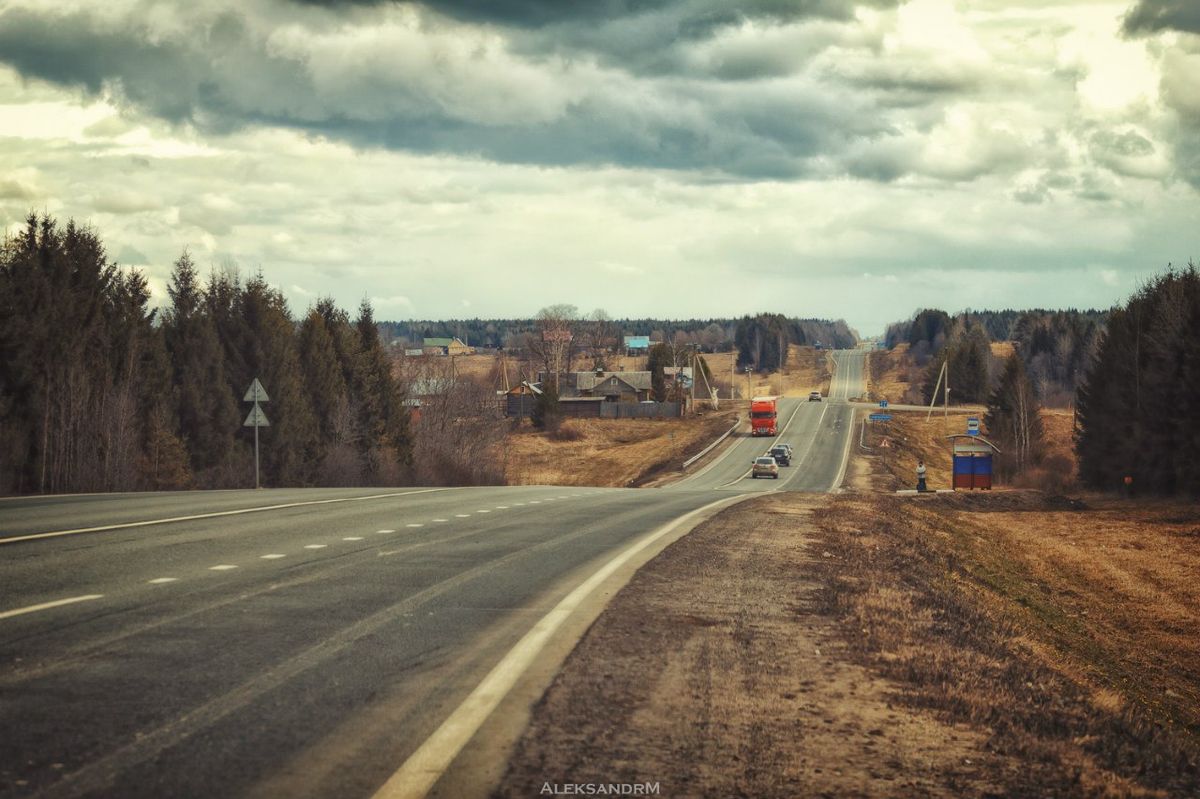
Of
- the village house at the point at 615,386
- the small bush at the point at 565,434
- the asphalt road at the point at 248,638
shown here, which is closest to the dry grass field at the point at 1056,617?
the asphalt road at the point at 248,638

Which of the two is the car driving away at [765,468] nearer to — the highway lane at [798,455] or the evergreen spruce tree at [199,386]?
the highway lane at [798,455]

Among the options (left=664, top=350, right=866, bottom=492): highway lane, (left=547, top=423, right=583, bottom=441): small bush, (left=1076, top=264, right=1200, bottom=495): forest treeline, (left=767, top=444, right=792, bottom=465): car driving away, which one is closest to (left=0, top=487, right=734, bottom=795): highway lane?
(left=664, top=350, right=866, bottom=492): highway lane

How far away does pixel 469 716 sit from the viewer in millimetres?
5711

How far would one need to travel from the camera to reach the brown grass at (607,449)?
89.6 meters

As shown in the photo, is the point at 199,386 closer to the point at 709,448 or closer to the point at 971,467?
the point at 971,467

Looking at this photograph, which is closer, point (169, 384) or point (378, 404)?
point (169, 384)

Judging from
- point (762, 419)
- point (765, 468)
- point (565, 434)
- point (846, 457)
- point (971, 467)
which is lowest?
point (846, 457)

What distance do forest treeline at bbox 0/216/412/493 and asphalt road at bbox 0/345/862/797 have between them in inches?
908

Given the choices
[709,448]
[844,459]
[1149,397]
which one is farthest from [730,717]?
[709,448]

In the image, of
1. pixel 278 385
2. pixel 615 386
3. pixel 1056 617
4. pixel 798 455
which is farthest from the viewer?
pixel 615 386

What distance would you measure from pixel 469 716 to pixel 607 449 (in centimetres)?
10030

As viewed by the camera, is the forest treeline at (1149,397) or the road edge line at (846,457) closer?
the forest treeline at (1149,397)

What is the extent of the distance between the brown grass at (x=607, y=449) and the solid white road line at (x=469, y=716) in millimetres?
71038

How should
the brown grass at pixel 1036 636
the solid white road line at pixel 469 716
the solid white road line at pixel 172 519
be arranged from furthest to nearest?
the solid white road line at pixel 172 519
the brown grass at pixel 1036 636
the solid white road line at pixel 469 716
